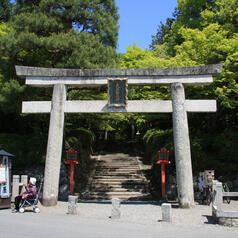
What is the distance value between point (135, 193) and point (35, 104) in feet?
24.8

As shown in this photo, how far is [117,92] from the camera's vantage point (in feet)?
37.2

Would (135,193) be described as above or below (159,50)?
below

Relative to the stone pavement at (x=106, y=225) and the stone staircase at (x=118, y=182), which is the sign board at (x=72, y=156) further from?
the stone pavement at (x=106, y=225)

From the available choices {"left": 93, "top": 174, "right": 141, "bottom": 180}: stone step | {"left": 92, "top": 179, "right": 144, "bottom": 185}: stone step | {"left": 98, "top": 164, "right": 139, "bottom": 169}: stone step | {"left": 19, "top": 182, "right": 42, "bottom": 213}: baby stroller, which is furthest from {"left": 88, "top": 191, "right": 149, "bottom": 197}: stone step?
{"left": 19, "top": 182, "right": 42, "bottom": 213}: baby stroller

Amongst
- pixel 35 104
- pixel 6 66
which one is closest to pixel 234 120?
pixel 35 104

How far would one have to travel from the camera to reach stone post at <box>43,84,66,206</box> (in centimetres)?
1084

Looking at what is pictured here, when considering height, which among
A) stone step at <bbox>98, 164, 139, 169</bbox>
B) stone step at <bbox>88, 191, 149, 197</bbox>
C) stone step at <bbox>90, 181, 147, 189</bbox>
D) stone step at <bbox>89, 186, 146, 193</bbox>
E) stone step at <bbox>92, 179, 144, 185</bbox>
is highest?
stone step at <bbox>98, 164, 139, 169</bbox>

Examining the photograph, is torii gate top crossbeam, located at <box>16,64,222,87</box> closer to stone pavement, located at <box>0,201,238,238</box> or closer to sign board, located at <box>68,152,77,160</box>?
sign board, located at <box>68,152,77,160</box>

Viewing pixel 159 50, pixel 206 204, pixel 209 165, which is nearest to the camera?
pixel 206 204

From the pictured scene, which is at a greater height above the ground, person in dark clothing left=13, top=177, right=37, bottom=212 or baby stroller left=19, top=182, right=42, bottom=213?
person in dark clothing left=13, top=177, right=37, bottom=212

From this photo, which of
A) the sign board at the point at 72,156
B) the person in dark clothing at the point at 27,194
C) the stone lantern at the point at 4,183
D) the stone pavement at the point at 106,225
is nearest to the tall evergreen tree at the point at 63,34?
the sign board at the point at 72,156

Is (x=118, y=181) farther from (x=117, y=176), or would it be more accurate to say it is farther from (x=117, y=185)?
(x=117, y=176)

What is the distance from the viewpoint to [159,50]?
79.8 feet

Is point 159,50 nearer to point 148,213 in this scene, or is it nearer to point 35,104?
point 35,104
